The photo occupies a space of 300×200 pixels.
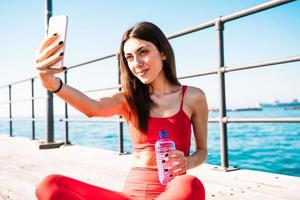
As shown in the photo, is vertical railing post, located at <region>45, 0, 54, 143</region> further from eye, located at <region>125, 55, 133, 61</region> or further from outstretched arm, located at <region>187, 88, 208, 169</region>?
outstretched arm, located at <region>187, 88, 208, 169</region>

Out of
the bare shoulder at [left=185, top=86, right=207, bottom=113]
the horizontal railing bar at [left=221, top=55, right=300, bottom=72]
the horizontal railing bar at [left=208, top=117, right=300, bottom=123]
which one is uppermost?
the horizontal railing bar at [left=221, top=55, right=300, bottom=72]

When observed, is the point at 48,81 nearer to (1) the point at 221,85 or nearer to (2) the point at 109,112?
(2) the point at 109,112

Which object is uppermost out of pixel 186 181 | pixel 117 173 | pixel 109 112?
pixel 109 112

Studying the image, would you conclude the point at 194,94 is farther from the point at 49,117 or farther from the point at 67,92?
the point at 49,117

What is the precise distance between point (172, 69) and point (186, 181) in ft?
2.19

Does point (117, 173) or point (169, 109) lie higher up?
point (169, 109)

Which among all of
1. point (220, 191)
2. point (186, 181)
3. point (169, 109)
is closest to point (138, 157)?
point (169, 109)

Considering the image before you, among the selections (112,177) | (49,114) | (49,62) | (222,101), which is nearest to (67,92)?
(49,62)

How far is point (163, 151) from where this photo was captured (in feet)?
4.01

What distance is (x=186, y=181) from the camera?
3.29 feet

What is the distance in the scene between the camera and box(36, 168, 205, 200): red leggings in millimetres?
990

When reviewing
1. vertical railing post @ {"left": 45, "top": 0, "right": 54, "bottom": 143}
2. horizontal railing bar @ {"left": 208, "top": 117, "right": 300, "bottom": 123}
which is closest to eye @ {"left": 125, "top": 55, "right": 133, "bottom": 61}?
horizontal railing bar @ {"left": 208, "top": 117, "right": 300, "bottom": 123}

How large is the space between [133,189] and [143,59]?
0.55 m

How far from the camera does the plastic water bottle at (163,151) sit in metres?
1.19
